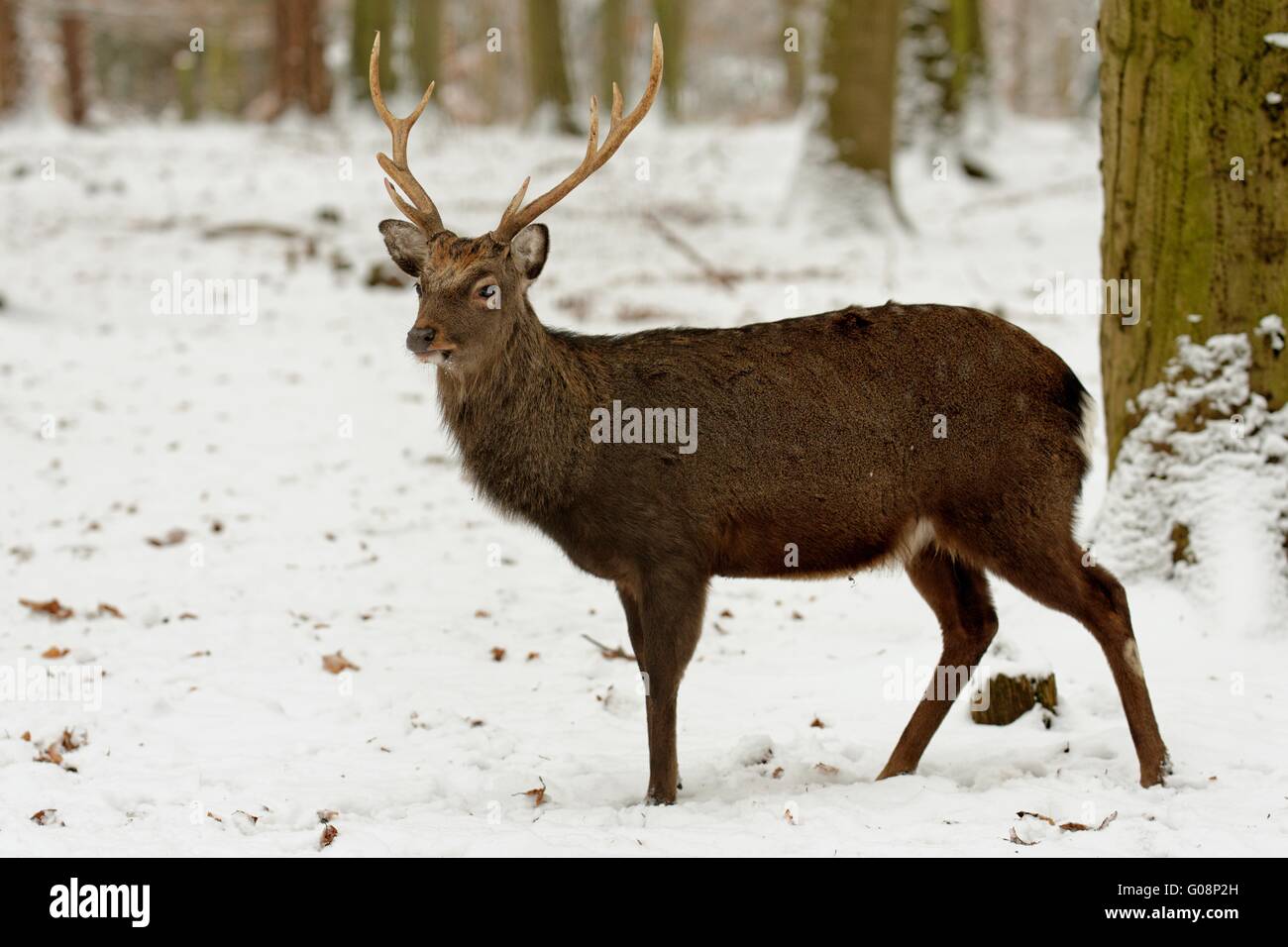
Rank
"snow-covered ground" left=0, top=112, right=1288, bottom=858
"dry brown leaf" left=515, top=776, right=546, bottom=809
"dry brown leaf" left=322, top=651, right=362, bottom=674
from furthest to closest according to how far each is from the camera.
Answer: "dry brown leaf" left=322, top=651, right=362, bottom=674, "dry brown leaf" left=515, top=776, right=546, bottom=809, "snow-covered ground" left=0, top=112, right=1288, bottom=858

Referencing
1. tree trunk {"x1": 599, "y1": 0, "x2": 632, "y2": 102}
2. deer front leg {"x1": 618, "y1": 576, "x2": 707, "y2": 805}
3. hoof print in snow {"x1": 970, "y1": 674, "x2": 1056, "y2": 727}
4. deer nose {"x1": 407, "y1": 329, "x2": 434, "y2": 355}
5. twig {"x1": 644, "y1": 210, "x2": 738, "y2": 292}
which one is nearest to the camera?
deer nose {"x1": 407, "y1": 329, "x2": 434, "y2": 355}

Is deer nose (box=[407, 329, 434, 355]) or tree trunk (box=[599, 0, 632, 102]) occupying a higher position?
tree trunk (box=[599, 0, 632, 102])

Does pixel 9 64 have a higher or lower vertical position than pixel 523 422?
higher

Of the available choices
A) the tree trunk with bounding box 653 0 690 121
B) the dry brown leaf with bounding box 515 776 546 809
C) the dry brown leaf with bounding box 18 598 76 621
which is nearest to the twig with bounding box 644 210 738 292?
the dry brown leaf with bounding box 18 598 76 621

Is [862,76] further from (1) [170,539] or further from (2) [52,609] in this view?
(2) [52,609]

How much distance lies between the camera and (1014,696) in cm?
621

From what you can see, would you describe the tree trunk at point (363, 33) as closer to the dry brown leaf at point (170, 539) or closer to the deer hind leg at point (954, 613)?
the dry brown leaf at point (170, 539)

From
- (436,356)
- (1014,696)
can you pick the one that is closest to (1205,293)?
(1014,696)

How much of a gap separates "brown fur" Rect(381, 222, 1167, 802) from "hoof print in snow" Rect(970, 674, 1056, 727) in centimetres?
54

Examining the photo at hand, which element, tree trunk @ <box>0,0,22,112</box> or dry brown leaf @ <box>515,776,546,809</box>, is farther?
tree trunk @ <box>0,0,22,112</box>

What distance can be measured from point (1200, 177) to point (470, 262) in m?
3.26

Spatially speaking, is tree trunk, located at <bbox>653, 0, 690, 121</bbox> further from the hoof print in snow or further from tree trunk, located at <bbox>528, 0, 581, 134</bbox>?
the hoof print in snow

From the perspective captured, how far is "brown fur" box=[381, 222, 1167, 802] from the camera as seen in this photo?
18.0 ft

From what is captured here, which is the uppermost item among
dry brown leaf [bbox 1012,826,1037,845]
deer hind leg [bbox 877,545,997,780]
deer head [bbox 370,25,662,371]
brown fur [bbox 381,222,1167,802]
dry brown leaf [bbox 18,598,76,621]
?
deer head [bbox 370,25,662,371]
